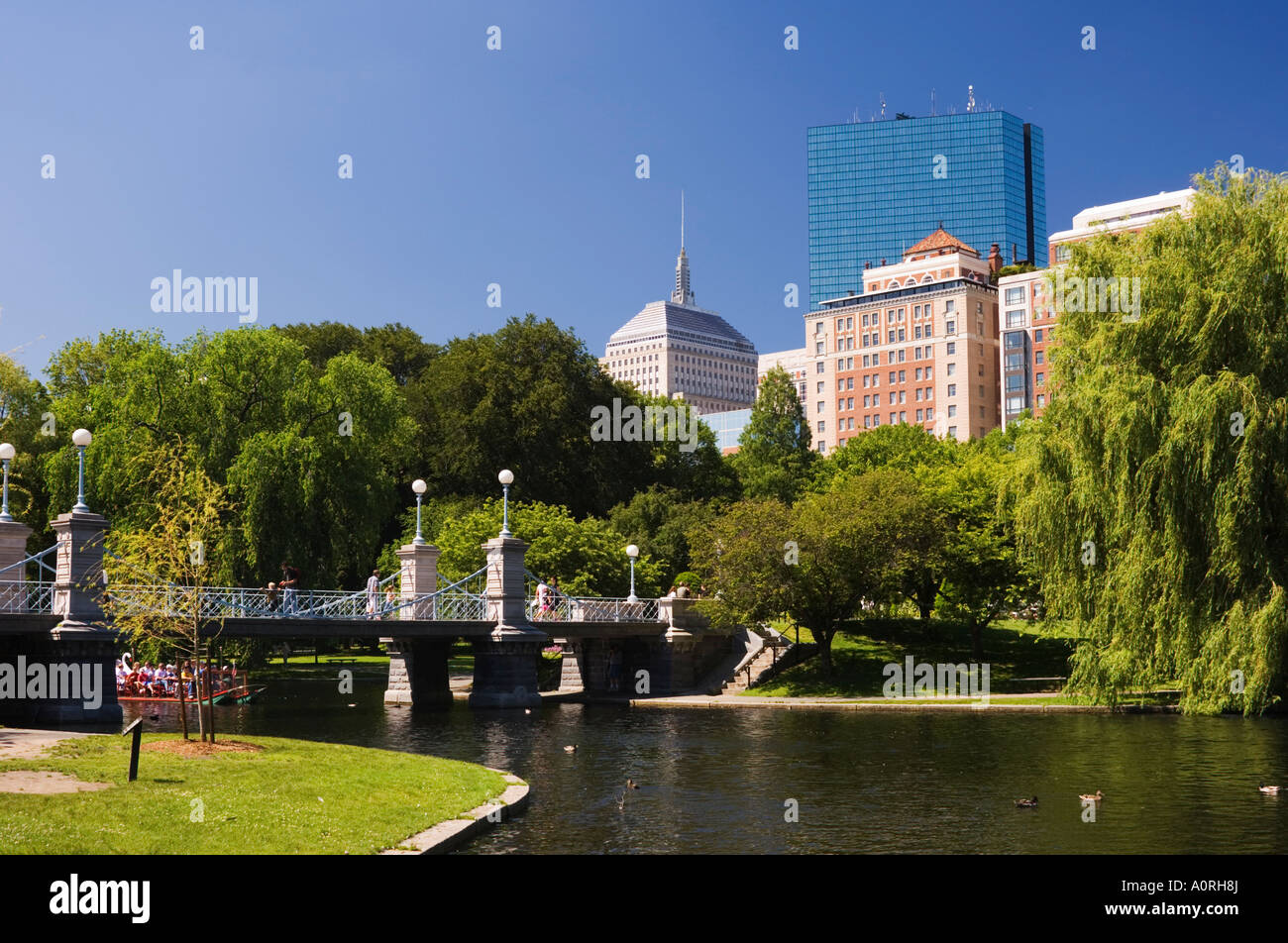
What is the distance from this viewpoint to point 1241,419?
3228cm

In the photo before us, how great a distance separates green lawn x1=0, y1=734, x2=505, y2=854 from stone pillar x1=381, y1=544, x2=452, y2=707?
2290 cm

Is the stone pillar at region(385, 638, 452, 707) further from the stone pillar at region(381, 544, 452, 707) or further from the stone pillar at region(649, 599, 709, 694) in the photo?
the stone pillar at region(649, 599, 709, 694)

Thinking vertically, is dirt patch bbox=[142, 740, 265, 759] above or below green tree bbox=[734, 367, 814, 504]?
below

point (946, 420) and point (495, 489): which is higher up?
point (946, 420)

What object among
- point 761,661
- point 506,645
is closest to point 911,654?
point 761,661

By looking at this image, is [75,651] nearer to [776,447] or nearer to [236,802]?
[236,802]

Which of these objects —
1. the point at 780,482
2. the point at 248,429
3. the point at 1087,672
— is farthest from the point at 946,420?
the point at 1087,672

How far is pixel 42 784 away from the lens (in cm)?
1752

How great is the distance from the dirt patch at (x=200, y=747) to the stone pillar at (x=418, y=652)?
2251cm

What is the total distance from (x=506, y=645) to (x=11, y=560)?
54.6 feet

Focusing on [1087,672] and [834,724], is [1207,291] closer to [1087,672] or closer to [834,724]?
[1087,672]

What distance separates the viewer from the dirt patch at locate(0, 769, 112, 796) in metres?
16.9

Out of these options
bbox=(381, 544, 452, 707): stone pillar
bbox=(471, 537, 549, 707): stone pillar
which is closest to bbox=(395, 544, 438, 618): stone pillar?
bbox=(381, 544, 452, 707): stone pillar
